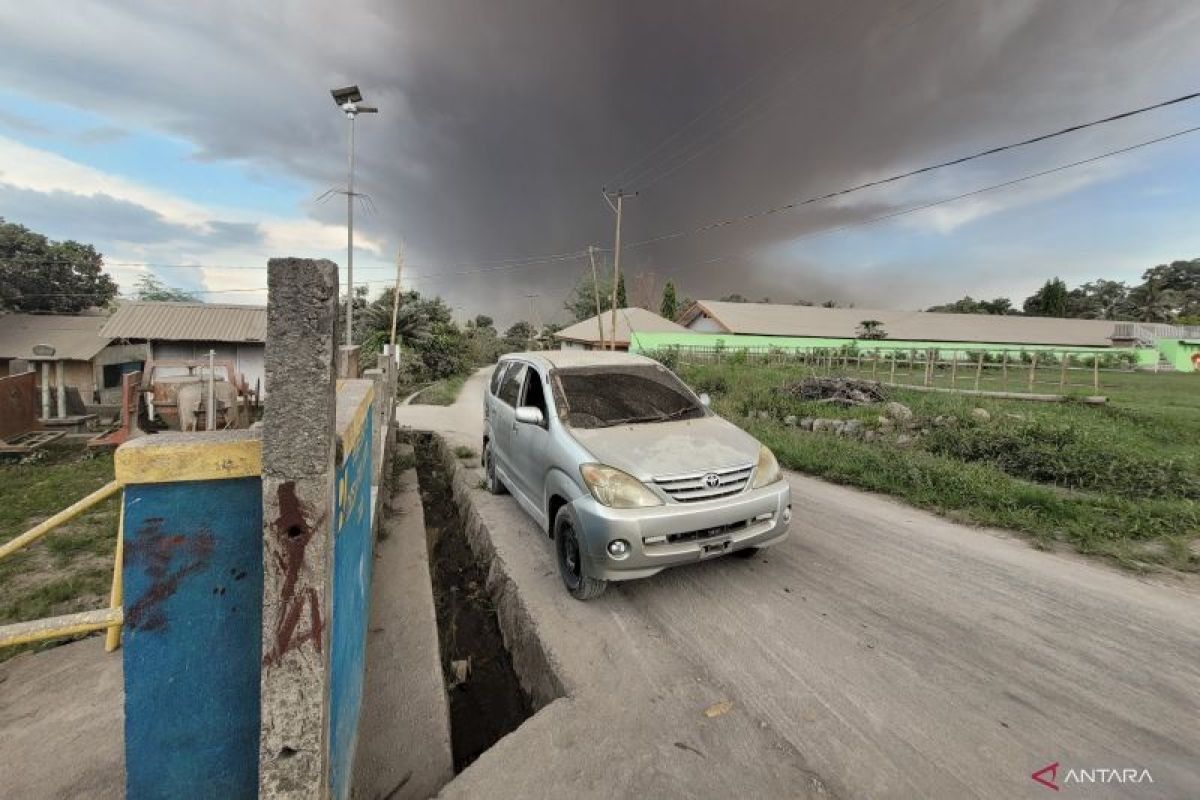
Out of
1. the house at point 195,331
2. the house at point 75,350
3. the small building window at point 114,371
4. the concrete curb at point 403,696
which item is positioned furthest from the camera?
the house at point 195,331

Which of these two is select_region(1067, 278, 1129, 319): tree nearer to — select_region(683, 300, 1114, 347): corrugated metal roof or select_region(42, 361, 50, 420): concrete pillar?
select_region(683, 300, 1114, 347): corrugated metal roof

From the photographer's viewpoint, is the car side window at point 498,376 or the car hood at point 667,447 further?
the car side window at point 498,376

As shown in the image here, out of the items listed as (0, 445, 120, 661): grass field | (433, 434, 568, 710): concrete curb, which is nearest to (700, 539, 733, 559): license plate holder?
(433, 434, 568, 710): concrete curb

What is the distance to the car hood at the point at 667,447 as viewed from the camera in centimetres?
350

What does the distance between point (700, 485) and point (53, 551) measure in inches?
227

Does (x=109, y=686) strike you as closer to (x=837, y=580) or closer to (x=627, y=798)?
(x=627, y=798)

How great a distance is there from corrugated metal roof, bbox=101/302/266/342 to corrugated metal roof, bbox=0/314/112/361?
755 mm

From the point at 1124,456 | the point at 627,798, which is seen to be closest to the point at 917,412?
the point at 1124,456

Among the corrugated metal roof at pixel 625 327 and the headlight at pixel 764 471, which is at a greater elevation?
the corrugated metal roof at pixel 625 327

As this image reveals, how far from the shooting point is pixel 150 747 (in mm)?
1673

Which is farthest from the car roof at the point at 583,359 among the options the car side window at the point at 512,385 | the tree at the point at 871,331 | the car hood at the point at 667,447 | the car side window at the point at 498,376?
the tree at the point at 871,331

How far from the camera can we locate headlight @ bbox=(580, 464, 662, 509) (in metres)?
3.38

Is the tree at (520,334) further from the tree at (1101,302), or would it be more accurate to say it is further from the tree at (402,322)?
the tree at (1101,302)

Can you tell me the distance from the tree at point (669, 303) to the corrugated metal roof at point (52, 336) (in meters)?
52.4
